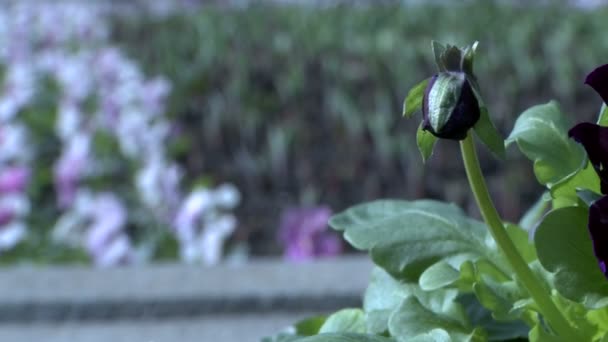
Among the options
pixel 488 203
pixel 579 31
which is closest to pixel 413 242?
pixel 488 203

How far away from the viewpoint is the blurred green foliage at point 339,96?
3287 millimetres

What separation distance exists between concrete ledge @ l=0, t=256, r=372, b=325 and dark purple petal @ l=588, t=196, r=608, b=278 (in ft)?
4.77

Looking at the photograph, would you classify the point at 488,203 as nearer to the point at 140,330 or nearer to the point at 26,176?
the point at 140,330

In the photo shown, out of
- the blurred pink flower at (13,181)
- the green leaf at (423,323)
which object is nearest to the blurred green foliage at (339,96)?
the blurred pink flower at (13,181)

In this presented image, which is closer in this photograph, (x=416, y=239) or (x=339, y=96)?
(x=416, y=239)

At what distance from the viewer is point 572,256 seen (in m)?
0.71

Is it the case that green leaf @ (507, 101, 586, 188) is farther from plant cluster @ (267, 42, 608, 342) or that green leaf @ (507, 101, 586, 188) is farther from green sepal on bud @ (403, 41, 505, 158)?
green sepal on bud @ (403, 41, 505, 158)

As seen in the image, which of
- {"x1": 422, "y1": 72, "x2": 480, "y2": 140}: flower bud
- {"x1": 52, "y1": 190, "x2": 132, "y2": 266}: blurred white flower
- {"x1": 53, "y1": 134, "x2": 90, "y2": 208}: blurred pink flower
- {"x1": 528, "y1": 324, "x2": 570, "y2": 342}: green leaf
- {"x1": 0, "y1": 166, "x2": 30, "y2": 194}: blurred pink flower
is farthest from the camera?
{"x1": 53, "y1": 134, "x2": 90, "y2": 208}: blurred pink flower

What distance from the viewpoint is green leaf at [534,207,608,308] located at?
71cm

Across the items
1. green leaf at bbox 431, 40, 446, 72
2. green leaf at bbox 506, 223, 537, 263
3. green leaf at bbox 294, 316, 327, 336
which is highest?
green leaf at bbox 431, 40, 446, 72

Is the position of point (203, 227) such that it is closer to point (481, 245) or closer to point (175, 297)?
point (175, 297)

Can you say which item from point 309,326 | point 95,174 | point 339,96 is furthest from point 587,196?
point 339,96

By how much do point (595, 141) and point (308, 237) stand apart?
206 centimetres

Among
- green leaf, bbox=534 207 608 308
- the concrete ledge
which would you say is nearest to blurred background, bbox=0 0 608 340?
the concrete ledge
